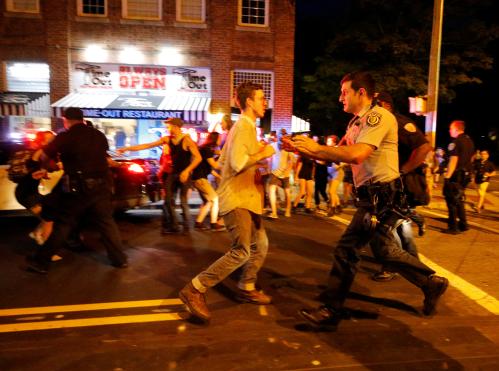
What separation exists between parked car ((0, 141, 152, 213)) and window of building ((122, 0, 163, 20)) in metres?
10.1

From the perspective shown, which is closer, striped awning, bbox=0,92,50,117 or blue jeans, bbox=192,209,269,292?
blue jeans, bbox=192,209,269,292

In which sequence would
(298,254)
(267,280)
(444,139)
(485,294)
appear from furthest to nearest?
(444,139) → (298,254) → (267,280) → (485,294)

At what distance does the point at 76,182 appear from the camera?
5.08 m

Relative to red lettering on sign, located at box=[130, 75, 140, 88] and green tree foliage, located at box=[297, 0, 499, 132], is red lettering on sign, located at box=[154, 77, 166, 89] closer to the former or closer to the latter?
red lettering on sign, located at box=[130, 75, 140, 88]

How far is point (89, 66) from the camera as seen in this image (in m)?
16.5

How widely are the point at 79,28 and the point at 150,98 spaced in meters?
3.42

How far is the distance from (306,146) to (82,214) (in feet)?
10.1

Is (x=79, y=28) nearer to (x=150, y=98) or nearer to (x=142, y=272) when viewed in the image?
(x=150, y=98)

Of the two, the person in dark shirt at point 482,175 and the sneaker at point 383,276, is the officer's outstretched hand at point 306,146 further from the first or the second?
the person in dark shirt at point 482,175

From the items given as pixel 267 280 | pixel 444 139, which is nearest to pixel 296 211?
pixel 267 280

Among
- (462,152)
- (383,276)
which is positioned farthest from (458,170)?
(383,276)

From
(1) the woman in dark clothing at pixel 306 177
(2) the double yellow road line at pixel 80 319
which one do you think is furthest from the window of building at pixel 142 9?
(2) the double yellow road line at pixel 80 319

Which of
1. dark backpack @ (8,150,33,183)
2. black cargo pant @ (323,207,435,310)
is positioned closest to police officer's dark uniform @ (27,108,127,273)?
dark backpack @ (8,150,33,183)

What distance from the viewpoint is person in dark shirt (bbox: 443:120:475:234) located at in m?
7.61
